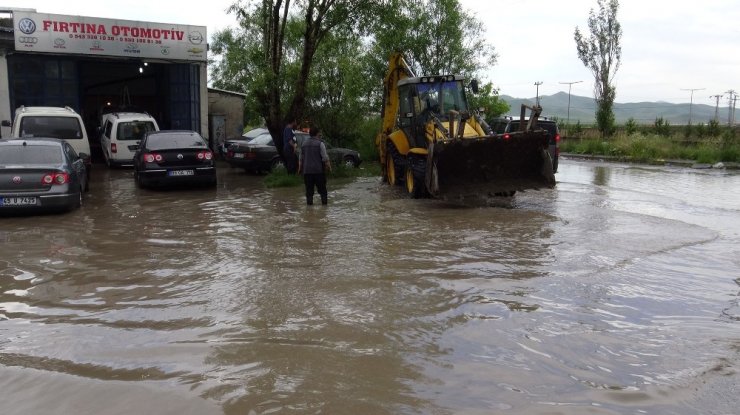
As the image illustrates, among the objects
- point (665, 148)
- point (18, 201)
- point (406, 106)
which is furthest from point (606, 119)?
point (18, 201)

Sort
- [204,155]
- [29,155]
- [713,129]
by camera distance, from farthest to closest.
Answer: [713,129]
[204,155]
[29,155]

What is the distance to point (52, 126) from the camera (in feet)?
50.9

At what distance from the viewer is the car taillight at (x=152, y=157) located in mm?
13703

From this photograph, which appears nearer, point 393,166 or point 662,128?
point 393,166

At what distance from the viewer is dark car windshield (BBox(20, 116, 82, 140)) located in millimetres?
15203

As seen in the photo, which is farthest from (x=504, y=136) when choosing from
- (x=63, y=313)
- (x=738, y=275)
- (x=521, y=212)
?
(x=63, y=313)

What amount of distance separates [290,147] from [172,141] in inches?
124

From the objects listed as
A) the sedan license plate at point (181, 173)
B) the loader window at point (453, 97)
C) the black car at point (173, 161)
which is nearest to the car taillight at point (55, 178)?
the black car at point (173, 161)

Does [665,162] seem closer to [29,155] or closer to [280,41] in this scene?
[280,41]

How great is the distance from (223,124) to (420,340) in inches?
871

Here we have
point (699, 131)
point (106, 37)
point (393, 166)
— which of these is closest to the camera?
point (393, 166)

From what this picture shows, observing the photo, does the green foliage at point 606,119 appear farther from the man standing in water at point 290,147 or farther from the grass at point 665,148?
the man standing in water at point 290,147

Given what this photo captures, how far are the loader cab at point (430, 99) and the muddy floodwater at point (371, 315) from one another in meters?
3.22

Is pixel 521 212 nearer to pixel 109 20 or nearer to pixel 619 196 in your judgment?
pixel 619 196
